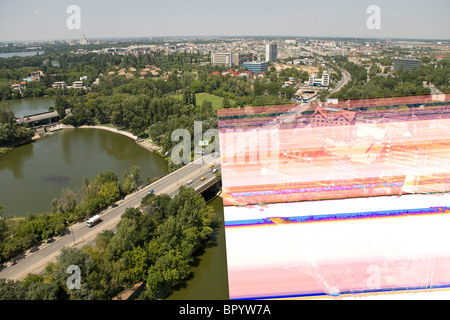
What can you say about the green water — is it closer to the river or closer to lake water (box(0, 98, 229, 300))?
lake water (box(0, 98, 229, 300))

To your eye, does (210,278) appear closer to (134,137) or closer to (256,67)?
(134,137)

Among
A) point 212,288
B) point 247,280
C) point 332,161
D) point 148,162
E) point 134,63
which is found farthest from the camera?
point 134,63

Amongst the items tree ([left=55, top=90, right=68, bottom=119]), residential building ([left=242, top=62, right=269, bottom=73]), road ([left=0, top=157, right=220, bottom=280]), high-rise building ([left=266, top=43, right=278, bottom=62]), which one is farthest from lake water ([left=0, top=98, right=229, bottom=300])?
high-rise building ([left=266, top=43, right=278, bottom=62])

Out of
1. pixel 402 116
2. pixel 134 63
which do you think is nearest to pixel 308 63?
pixel 134 63

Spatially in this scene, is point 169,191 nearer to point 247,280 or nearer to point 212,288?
point 212,288

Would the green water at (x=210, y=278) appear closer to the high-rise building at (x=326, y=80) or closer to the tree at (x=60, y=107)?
the tree at (x=60, y=107)
